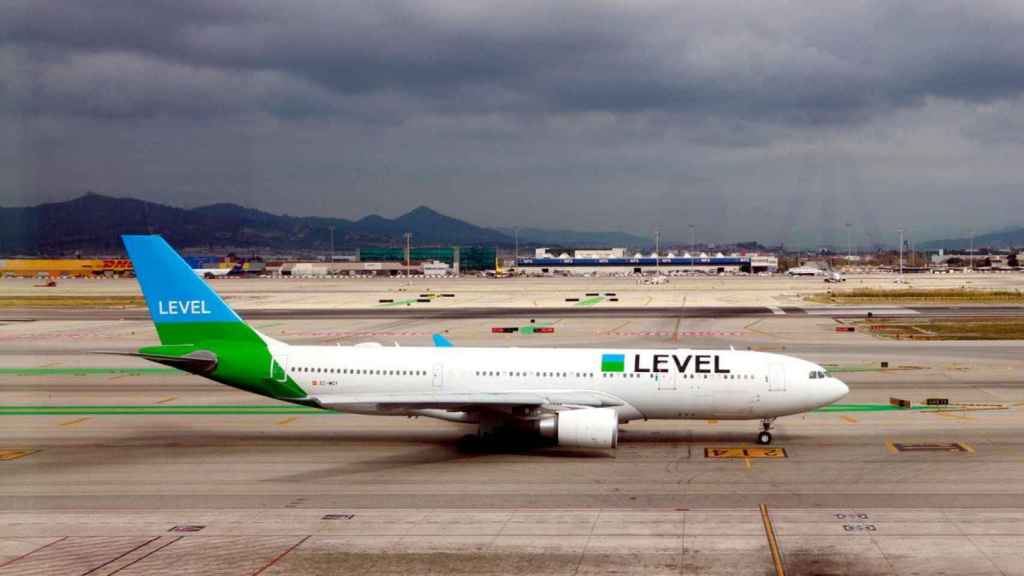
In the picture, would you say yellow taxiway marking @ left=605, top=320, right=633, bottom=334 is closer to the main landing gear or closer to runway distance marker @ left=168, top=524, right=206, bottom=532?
the main landing gear

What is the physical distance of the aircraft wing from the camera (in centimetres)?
3028

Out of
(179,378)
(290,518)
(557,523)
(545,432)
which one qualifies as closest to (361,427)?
(545,432)

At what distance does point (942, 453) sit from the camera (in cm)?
3142

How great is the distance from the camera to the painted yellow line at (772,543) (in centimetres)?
1973

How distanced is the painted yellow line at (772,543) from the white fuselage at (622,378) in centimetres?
806

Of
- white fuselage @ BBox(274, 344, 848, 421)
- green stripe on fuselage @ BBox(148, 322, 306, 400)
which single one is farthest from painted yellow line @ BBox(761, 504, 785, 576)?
green stripe on fuselage @ BBox(148, 322, 306, 400)

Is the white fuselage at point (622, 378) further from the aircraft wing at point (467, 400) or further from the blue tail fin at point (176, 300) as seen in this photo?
the blue tail fin at point (176, 300)

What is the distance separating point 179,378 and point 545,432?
98.2 feet

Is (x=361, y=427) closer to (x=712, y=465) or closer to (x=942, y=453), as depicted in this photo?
(x=712, y=465)

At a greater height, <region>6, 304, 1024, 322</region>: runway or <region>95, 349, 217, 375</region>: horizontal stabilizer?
<region>95, 349, 217, 375</region>: horizontal stabilizer

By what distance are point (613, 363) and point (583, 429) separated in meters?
3.53

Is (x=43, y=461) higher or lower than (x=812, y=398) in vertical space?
lower

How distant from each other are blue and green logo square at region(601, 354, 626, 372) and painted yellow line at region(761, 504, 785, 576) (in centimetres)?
898

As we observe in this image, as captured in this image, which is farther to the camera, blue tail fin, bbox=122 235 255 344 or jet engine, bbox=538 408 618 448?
blue tail fin, bbox=122 235 255 344
